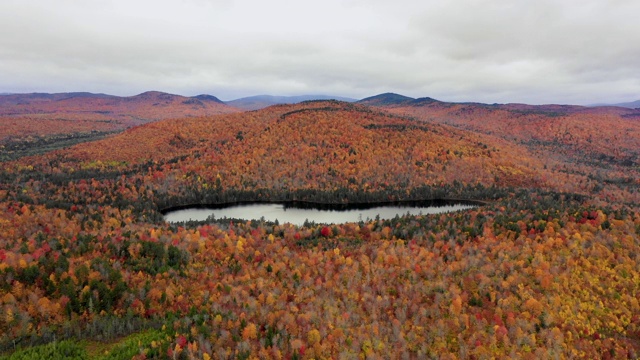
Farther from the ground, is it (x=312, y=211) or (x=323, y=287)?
(x=323, y=287)

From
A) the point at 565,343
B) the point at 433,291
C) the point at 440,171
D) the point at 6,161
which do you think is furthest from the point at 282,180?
the point at 6,161

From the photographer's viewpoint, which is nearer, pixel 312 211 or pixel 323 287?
pixel 323 287

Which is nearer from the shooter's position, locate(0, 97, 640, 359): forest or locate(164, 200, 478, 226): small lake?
locate(0, 97, 640, 359): forest

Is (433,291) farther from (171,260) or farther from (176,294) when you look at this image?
(171,260)

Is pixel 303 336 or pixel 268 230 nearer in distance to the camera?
pixel 303 336

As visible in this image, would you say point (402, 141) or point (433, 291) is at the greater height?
point (402, 141)

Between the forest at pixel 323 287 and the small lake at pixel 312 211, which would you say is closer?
the forest at pixel 323 287

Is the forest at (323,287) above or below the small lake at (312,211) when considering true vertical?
above

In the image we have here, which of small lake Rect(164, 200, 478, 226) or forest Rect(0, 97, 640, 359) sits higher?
forest Rect(0, 97, 640, 359)
